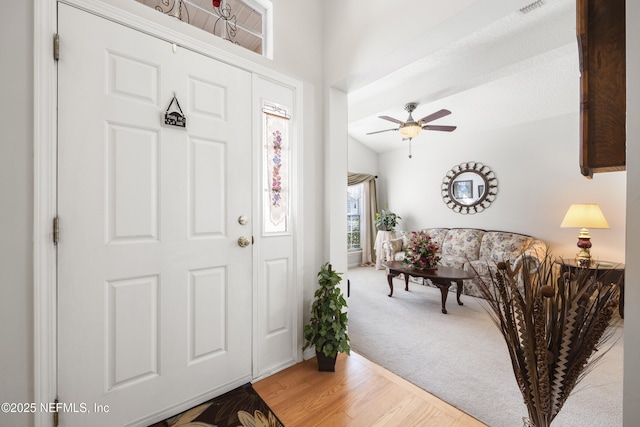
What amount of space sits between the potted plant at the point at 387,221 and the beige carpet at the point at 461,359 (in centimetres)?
240

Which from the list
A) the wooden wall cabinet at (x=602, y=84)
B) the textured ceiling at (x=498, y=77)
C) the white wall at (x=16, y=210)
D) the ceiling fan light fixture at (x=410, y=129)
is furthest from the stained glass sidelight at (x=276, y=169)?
the ceiling fan light fixture at (x=410, y=129)

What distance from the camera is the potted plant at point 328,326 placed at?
1.97 metres

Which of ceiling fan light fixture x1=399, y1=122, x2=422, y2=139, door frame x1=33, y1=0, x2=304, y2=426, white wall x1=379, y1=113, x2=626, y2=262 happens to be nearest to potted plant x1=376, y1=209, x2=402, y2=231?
white wall x1=379, y1=113, x2=626, y2=262

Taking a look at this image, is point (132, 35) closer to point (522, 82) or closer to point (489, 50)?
point (489, 50)

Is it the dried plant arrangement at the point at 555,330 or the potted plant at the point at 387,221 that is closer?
the dried plant arrangement at the point at 555,330

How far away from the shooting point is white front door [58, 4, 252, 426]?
129cm

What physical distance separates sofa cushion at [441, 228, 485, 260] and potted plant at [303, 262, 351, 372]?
3556mm

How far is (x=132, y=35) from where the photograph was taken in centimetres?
144

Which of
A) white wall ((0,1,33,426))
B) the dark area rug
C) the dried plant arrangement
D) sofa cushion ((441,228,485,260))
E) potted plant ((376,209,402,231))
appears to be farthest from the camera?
potted plant ((376,209,402,231))

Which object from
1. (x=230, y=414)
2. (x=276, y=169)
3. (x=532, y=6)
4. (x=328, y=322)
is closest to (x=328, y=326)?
(x=328, y=322)

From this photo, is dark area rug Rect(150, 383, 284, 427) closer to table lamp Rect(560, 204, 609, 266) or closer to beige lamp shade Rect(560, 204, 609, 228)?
table lamp Rect(560, 204, 609, 266)

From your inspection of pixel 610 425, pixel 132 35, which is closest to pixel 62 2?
pixel 132 35

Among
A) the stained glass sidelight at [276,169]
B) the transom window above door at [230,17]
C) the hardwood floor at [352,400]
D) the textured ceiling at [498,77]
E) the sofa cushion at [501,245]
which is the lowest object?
the hardwood floor at [352,400]

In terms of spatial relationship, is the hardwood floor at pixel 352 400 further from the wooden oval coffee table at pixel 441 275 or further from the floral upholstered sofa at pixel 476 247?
the floral upholstered sofa at pixel 476 247
